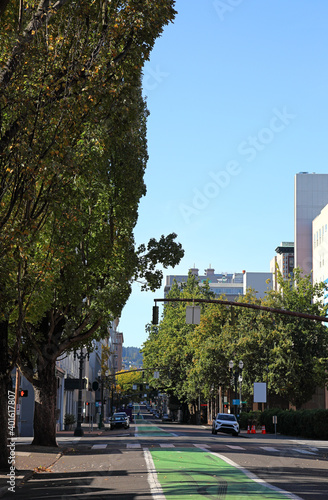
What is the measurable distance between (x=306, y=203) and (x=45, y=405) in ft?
376

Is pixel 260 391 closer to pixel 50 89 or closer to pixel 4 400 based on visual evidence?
pixel 4 400

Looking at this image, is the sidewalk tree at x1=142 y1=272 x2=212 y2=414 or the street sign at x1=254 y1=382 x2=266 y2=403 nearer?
the street sign at x1=254 y1=382 x2=266 y2=403

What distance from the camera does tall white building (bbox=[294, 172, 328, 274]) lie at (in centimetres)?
13850

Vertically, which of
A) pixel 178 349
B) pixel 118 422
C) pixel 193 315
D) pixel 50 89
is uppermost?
pixel 50 89

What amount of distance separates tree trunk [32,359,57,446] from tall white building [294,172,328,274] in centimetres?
10940

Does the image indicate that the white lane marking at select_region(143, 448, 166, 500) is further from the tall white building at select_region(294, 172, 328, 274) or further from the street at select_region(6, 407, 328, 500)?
the tall white building at select_region(294, 172, 328, 274)

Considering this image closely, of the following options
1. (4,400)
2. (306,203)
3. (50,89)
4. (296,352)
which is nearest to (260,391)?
(296,352)

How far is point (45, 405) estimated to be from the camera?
31.9 metres

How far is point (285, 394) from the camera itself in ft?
216

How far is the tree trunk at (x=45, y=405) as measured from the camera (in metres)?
31.9

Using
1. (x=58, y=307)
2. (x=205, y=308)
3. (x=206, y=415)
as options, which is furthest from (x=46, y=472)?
(x=206, y=415)

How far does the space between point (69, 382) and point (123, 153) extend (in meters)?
20.2

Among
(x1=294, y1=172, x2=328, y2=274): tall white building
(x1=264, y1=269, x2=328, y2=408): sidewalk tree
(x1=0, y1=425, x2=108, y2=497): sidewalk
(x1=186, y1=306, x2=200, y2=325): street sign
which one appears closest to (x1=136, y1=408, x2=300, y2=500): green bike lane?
(x1=0, y1=425, x2=108, y2=497): sidewalk

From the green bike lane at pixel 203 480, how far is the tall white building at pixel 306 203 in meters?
114
